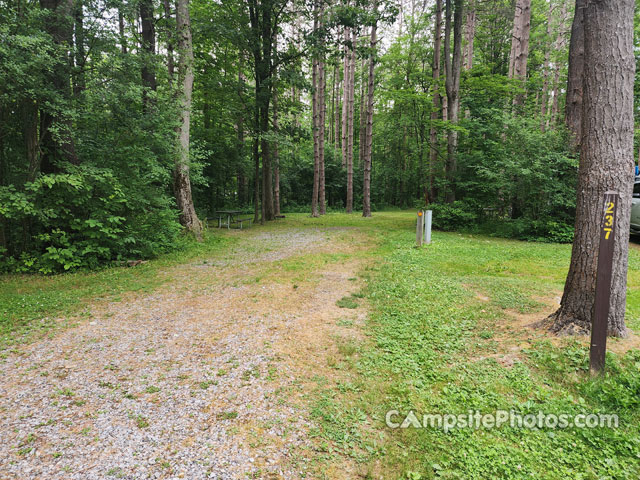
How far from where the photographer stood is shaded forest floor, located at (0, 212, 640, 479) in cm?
207

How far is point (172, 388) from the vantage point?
2816 mm

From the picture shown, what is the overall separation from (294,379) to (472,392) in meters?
1.54

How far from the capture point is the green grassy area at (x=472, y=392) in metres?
2.06

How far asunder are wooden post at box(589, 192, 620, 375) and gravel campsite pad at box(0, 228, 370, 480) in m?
2.40

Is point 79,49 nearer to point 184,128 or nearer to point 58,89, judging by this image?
point 58,89

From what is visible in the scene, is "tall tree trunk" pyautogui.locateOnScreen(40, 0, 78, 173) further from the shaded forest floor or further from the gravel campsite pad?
the gravel campsite pad

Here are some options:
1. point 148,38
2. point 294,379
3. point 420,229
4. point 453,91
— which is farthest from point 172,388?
point 453,91

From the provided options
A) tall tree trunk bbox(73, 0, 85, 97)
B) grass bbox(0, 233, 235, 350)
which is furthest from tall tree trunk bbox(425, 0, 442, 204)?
tall tree trunk bbox(73, 0, 85, 97)

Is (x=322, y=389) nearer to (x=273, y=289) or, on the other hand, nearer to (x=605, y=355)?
(x=605, y=355)

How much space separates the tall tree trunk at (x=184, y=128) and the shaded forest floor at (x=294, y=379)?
398cm

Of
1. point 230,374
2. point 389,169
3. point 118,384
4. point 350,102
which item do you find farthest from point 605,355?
point 389,169

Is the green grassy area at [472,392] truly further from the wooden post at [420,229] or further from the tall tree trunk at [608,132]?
the wooden post at [420,229]

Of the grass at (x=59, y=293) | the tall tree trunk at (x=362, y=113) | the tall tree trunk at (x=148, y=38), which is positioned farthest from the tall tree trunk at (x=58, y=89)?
the tall tree trunk at (x=362, y=113)

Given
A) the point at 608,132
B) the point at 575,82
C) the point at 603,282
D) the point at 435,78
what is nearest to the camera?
the point at 603,282
